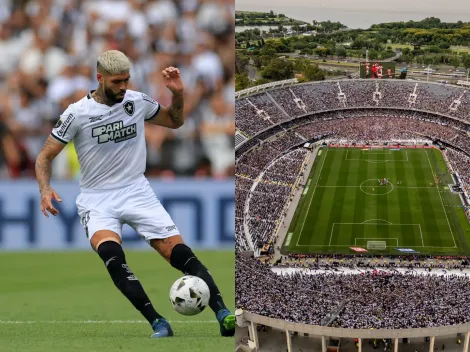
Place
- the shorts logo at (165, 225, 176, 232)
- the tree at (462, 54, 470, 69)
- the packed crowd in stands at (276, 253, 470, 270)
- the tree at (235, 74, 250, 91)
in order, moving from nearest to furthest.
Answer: the shorts logo at (165, 225, 176, 232) → the packed crowd in stands at (276, 253, 470, 270) → the tree at (235, 74, 250, 91) → the tree at (462, 54, 470, 69)

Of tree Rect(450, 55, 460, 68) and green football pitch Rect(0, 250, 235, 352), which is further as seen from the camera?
tree Rect(450, 55, 460, 68)

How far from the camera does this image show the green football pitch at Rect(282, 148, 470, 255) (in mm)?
21000

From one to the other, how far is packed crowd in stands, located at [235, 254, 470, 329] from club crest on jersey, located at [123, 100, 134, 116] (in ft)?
29.6

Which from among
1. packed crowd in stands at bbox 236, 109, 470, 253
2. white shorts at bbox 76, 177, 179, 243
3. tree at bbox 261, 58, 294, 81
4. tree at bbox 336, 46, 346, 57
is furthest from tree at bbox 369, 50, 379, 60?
white shorts at bbox 76, 177, 179, 243

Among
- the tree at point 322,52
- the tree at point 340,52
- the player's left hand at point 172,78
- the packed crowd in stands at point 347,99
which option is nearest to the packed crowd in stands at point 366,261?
the player's left hand at point 172,78

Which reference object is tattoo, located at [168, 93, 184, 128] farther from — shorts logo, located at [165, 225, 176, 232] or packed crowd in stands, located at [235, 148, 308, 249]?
packed crowd in stands, located at [235, 148, 308, 249]

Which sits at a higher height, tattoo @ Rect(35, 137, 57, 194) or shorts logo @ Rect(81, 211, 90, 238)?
tattoo @ Rect(35, 137, 57, 194)

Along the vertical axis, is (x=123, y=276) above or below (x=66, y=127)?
below

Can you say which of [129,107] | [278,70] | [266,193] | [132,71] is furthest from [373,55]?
[129,107]

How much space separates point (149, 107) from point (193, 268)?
122 cm

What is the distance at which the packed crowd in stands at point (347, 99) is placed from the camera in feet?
115

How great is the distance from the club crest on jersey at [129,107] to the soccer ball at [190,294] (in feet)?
4.09

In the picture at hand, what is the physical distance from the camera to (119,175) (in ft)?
15.5

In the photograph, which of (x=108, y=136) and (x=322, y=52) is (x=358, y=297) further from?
(x=322, y=52)
